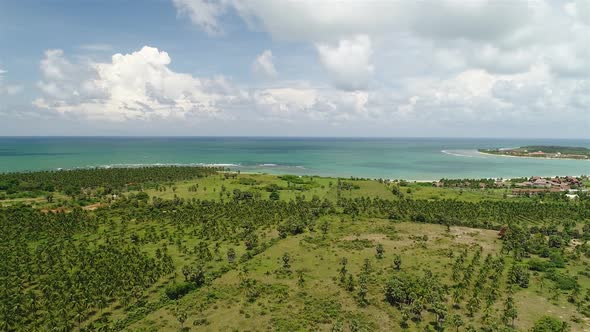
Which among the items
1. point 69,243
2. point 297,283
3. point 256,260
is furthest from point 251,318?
point 69,243

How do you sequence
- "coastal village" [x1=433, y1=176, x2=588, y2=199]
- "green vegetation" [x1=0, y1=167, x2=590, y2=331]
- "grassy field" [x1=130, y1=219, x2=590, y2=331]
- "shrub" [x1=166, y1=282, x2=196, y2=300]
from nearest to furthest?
"grassy field" [x1=130, y1=219, x2=590, y2=331], "green vegetation" [x1=0, y1=167, x2=590, y2=331], "shrub" [x1=166, y1=282, x2=196, y2=300], "coastal village" [x1=433, y1=176, x2=588, y2=199]

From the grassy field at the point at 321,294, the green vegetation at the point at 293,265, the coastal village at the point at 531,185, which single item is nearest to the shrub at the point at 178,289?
the green vegetation at the point at 293,265

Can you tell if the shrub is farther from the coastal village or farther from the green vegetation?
the coastal village

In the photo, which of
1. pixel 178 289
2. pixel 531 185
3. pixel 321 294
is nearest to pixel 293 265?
pixel 321 294

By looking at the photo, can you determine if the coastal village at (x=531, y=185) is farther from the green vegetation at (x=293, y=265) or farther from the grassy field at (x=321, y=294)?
the grassy field at (x=321, y=294)

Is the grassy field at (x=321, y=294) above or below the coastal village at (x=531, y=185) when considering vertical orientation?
below

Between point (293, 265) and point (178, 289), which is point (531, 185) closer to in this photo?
point (293, 265)

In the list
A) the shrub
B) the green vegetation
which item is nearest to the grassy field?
the green vegetation

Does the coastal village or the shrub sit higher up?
the coastal village

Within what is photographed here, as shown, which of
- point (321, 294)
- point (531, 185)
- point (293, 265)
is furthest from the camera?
point (531, 185)
